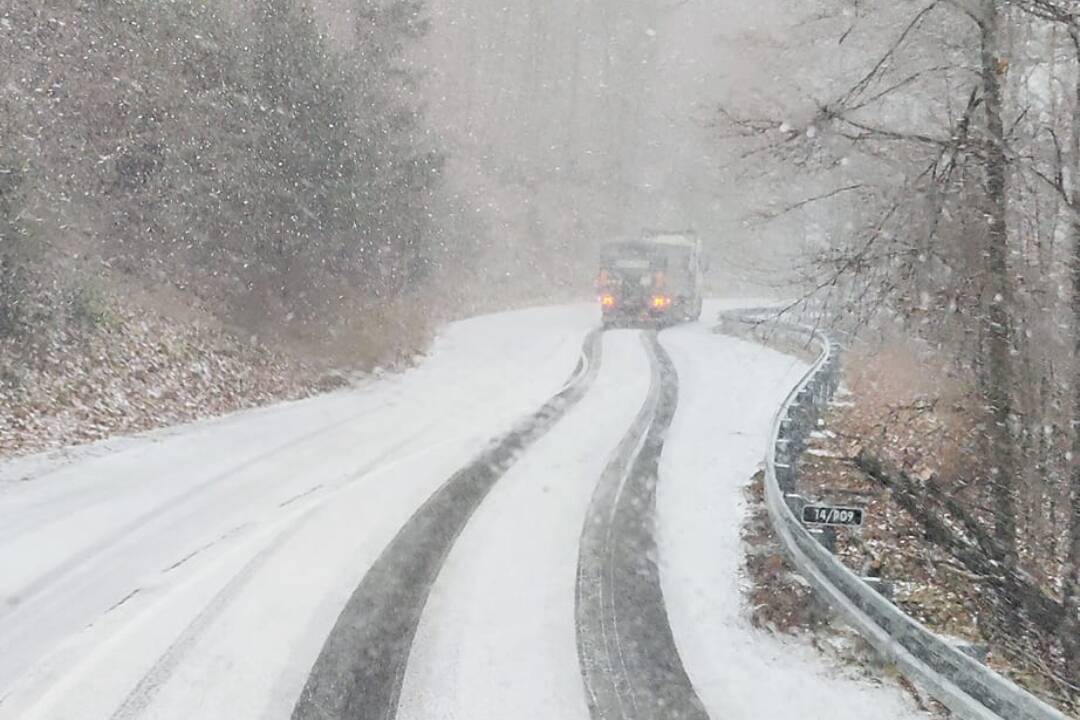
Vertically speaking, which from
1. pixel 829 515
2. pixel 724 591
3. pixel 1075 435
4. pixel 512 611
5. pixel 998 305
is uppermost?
pixel 998 305

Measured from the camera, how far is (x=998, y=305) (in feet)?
33.9

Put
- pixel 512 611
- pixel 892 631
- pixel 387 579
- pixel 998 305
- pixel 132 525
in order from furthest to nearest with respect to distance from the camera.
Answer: pixel 998 305 < pixel 132 525 < pixel 387 579 < pixel 512 611 < pixel 892 631

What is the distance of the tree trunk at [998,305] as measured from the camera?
986 cm

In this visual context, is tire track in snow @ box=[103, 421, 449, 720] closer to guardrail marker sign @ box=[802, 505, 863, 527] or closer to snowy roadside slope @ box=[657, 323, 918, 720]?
snowy roadside slope @ box=[657, 323, 918, 720]

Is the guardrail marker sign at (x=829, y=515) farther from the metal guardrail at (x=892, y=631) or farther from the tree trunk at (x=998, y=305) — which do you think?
the tree trunk at (x=998, y=305)

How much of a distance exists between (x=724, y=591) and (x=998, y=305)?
471 centimetres

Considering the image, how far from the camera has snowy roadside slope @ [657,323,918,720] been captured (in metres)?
6.70

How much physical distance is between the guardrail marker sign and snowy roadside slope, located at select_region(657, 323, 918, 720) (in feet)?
3.61

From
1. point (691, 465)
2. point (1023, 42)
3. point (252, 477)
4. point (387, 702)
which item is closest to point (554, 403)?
point (691, 465)

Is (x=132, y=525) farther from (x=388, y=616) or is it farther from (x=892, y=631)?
(x=892, y=631)

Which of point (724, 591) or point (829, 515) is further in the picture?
point (724, 591)

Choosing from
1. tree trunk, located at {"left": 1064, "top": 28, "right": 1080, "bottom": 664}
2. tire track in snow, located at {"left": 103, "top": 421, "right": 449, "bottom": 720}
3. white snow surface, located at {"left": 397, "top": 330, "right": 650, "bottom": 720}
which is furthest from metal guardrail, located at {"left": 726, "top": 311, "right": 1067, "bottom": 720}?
tire track in snow, located at {"left": 103, "top": 421, "right": 449, "bottom": 720}

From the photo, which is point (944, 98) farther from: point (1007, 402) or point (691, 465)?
point (691, 465)

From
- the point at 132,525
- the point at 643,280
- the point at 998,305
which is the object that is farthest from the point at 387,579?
the point at 643,280
